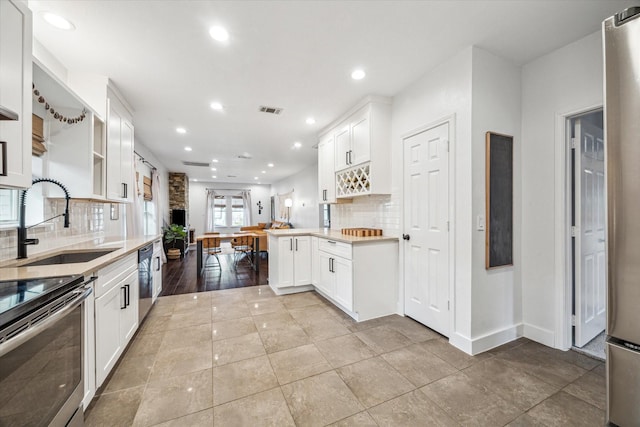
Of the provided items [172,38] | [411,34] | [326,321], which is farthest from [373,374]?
[172,38]

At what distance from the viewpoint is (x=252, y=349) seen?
87.9 inches

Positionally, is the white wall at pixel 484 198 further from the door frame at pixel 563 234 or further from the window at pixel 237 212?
the window at pixel 237 212

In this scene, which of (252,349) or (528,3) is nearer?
(528,3)

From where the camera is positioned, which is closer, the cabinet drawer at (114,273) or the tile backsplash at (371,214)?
the cabinet drawer at (114,273)

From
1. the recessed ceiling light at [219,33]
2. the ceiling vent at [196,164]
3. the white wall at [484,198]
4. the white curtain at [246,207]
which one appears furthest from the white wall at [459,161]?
the white curtain at [246,207]

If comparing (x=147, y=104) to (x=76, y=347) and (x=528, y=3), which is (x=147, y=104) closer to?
(x=76, y=347)

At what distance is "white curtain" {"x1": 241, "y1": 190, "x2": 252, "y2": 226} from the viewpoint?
442 inches

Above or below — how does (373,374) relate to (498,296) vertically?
below

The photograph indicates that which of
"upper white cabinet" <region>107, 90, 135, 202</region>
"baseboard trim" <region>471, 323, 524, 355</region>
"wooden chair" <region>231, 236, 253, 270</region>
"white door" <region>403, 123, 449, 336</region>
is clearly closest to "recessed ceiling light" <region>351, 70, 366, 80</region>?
"white door" <region>403, 123, 449, 336</region>

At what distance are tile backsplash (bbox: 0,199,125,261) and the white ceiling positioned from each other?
53.2 inches

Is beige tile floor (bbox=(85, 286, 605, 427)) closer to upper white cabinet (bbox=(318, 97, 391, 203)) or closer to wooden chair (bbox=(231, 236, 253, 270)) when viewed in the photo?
upper white cabinet (bbox=(318, 97, 391, 203))

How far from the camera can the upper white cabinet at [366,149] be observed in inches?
120

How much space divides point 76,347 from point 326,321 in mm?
2046

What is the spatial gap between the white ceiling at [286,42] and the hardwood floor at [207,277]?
268 cm
